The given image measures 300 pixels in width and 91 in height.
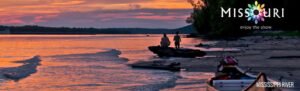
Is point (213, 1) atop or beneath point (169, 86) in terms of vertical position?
atop

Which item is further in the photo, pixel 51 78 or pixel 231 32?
pixel 231 32

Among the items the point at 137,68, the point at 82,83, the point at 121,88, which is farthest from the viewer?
the point at 137,68

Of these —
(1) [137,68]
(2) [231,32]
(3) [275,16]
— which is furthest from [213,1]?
(1) [137,68]

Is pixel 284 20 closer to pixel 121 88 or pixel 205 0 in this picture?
pixel 205 0

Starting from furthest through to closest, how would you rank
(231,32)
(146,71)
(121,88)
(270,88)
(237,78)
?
(231,32) < (146,71) < (121,88) < (237,78) < (270,88)

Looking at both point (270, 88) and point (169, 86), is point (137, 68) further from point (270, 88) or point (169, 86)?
point (270, 88)

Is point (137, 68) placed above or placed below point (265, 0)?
below

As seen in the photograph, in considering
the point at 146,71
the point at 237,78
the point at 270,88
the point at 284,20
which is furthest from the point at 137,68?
the point at 284,20

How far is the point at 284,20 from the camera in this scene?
85750mm

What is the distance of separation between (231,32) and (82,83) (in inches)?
3077

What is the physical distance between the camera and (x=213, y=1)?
3770 inches

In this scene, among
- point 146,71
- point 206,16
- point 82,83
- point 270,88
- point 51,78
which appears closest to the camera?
point 270,88

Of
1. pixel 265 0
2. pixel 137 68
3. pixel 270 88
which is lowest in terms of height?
pixel 137 68

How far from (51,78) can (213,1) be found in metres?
80.1
